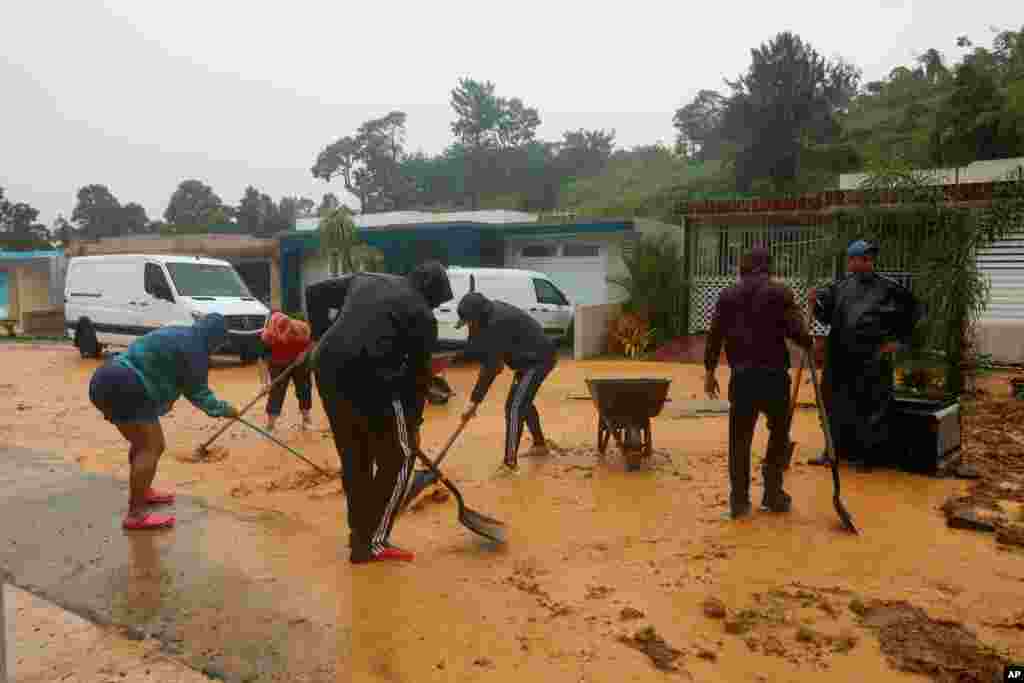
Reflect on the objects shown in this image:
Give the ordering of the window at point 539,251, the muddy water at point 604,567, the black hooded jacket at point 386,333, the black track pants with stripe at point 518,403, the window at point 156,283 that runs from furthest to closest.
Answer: the window at point 539,251
the window at point 156,283
the black track pants with stripe at point 518,403
the black hooded jacket at point 386,333
the muddy water at point 604,567

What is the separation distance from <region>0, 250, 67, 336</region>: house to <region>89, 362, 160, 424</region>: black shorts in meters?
25.2

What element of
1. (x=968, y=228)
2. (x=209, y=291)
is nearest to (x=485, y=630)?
(x=968, y=228)

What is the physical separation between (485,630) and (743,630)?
1160 mm

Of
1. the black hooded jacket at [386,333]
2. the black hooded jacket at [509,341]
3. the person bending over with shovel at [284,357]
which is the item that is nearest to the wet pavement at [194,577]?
the black hooded jacket at [386,333]

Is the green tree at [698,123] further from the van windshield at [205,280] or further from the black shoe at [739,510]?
the black shoe at [739,510]

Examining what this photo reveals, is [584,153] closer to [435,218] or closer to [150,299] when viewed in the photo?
[435,218]

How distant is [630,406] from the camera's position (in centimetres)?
657

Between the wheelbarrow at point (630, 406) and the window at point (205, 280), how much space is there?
1046 cm

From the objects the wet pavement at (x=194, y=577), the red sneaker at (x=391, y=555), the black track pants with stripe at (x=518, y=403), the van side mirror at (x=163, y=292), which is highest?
the van side mirror at (x=163, y=292)

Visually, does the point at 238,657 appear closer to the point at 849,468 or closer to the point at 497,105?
the point at 849,468

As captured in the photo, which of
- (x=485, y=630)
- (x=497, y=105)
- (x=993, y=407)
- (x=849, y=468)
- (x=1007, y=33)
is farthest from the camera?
(x=497, y=105)

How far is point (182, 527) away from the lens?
535 cm

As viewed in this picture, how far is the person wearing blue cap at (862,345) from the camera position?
20.7 feet

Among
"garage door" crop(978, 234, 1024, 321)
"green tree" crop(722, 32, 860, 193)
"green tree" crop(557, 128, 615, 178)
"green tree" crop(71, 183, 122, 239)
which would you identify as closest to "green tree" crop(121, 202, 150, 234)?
"green tree" crop(71, 183, 122, 239)
